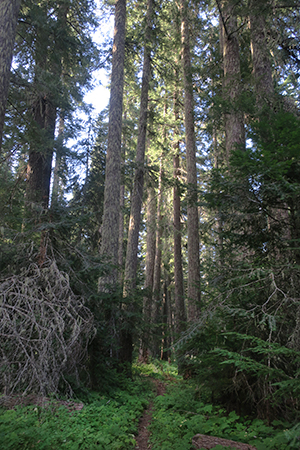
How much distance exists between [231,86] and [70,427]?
816 cm

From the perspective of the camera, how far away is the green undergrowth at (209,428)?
3.43m

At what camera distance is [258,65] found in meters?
8.09

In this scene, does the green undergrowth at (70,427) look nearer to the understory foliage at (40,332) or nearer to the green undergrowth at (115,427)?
the green undergrowth at (115,427)

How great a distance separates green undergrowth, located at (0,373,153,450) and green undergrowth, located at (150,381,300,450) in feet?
1.74

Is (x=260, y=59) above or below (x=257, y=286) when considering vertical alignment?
above

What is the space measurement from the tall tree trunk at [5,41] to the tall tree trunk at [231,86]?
4.84 m

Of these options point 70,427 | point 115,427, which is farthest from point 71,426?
point 115,427

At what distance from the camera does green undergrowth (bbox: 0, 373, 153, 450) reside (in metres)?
3.39

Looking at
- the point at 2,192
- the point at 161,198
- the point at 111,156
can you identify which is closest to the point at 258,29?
the point at 111,156

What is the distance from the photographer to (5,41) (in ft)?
18.1

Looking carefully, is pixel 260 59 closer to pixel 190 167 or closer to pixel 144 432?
pixel 190 167

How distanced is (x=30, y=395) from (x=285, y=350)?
155 inches

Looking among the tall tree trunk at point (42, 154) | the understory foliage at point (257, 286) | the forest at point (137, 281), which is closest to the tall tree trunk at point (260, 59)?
the forest at point (137, 281)

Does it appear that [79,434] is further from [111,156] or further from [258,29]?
[258,29]
